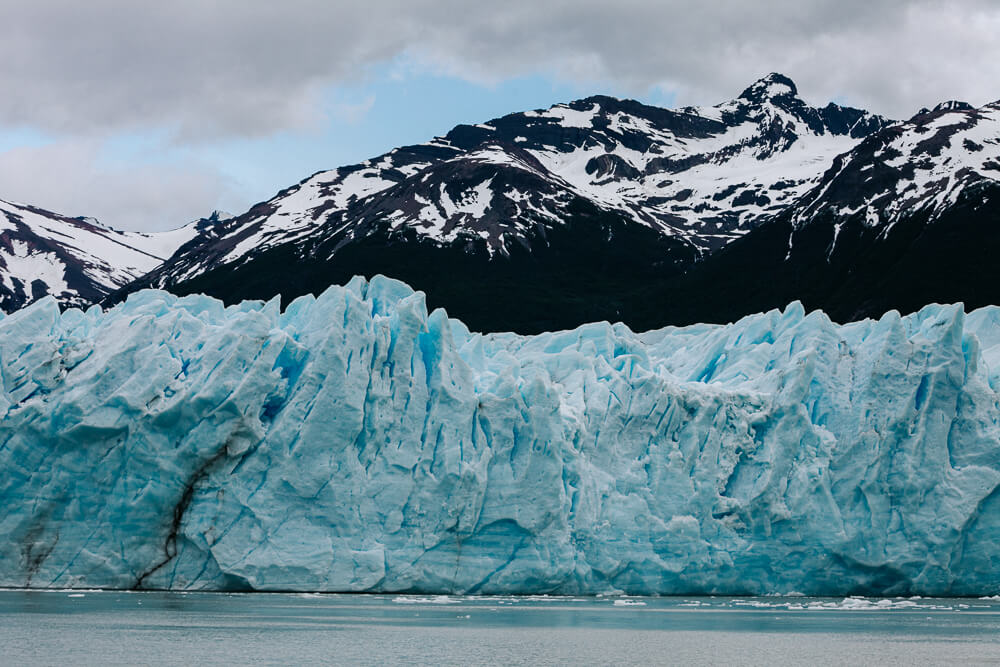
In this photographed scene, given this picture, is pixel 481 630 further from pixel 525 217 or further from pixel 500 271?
pixel 525 217

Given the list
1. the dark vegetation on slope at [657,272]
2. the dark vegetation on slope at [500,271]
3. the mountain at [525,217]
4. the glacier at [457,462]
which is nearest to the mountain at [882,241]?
the dark vegetation on slope at [657,272]

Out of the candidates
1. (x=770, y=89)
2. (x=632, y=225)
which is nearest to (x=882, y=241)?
(x=632, y=225)

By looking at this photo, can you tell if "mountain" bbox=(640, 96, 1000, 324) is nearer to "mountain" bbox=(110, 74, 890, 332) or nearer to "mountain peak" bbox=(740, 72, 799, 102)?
"mountain" bbox=(110, 74, 890, 332)

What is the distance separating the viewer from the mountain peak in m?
147

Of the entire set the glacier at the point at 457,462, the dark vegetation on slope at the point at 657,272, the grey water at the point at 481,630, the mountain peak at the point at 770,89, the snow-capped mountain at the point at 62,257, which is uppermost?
the mountain peak at the point at 770,89

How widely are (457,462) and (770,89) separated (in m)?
129

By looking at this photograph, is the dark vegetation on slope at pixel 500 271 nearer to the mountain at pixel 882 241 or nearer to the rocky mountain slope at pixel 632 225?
the rocky mountain slope at pixel 632 225

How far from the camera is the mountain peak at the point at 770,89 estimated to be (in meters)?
147

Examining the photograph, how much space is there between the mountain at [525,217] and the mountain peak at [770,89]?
11.5 m

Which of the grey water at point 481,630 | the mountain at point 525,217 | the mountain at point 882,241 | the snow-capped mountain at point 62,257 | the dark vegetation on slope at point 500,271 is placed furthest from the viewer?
the snow-capped mountain at point 62,257

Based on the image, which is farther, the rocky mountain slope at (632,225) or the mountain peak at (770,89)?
the mountain peak at (770,89)

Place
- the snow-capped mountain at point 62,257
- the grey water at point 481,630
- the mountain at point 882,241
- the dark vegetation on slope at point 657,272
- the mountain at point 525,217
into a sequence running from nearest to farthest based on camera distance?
the grey water at point 481,630 < the mountain at point 882,241 < the dark vegetation on slope at point 657,272 < the mountain at point 525,217 < the snow-capped mountain at point 62,257

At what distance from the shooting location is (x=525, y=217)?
94250 mm

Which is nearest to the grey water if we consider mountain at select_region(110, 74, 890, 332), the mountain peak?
mountain at select_region(110, 74, 890, 332)
